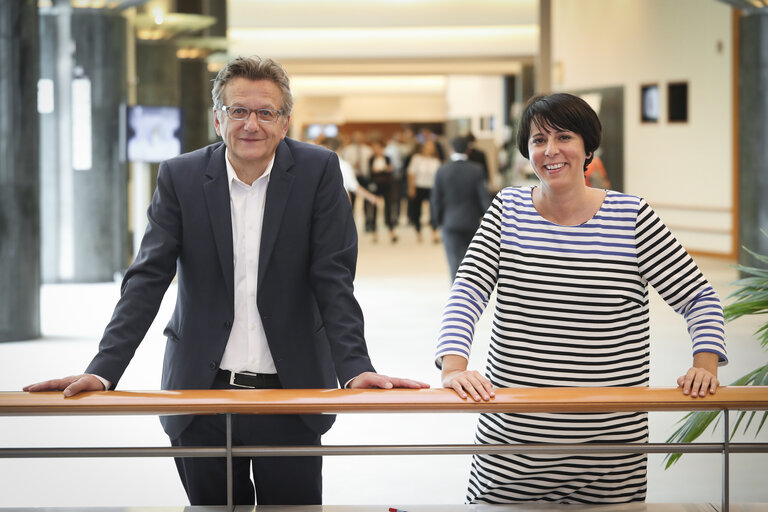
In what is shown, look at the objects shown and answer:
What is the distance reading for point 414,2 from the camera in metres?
20.7

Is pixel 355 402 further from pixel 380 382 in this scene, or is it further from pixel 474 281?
pixel 474 281

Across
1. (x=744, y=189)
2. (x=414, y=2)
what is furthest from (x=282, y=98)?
(x=414, y=2)

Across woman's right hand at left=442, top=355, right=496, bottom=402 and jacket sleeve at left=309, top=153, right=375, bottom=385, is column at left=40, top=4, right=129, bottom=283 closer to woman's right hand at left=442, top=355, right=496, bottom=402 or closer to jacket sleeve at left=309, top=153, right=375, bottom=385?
jacket sleeve at left=309, top=153, right=375, bottom=385

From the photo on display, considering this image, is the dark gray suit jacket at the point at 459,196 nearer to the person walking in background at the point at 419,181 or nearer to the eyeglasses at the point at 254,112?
the eyeglasses at the point at 254,112

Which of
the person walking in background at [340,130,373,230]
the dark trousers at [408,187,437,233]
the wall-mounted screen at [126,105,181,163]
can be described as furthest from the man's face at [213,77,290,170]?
the person walking in background at [340,130,373,230]

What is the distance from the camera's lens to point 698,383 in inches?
83.4

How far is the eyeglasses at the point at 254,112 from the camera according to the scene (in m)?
2.46

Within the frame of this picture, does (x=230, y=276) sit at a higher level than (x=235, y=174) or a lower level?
lower

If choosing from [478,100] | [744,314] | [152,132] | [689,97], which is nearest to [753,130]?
[689,97]

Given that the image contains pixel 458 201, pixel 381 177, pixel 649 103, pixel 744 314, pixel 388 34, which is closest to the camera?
pixel 744 314

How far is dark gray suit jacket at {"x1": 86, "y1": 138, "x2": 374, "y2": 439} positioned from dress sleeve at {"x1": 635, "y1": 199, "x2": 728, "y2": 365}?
2.28ft

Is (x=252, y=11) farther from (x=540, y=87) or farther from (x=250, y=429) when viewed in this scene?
(x=250, y=429)

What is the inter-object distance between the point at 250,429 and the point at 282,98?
815 millimetres

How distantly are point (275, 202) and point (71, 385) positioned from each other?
0.69m
